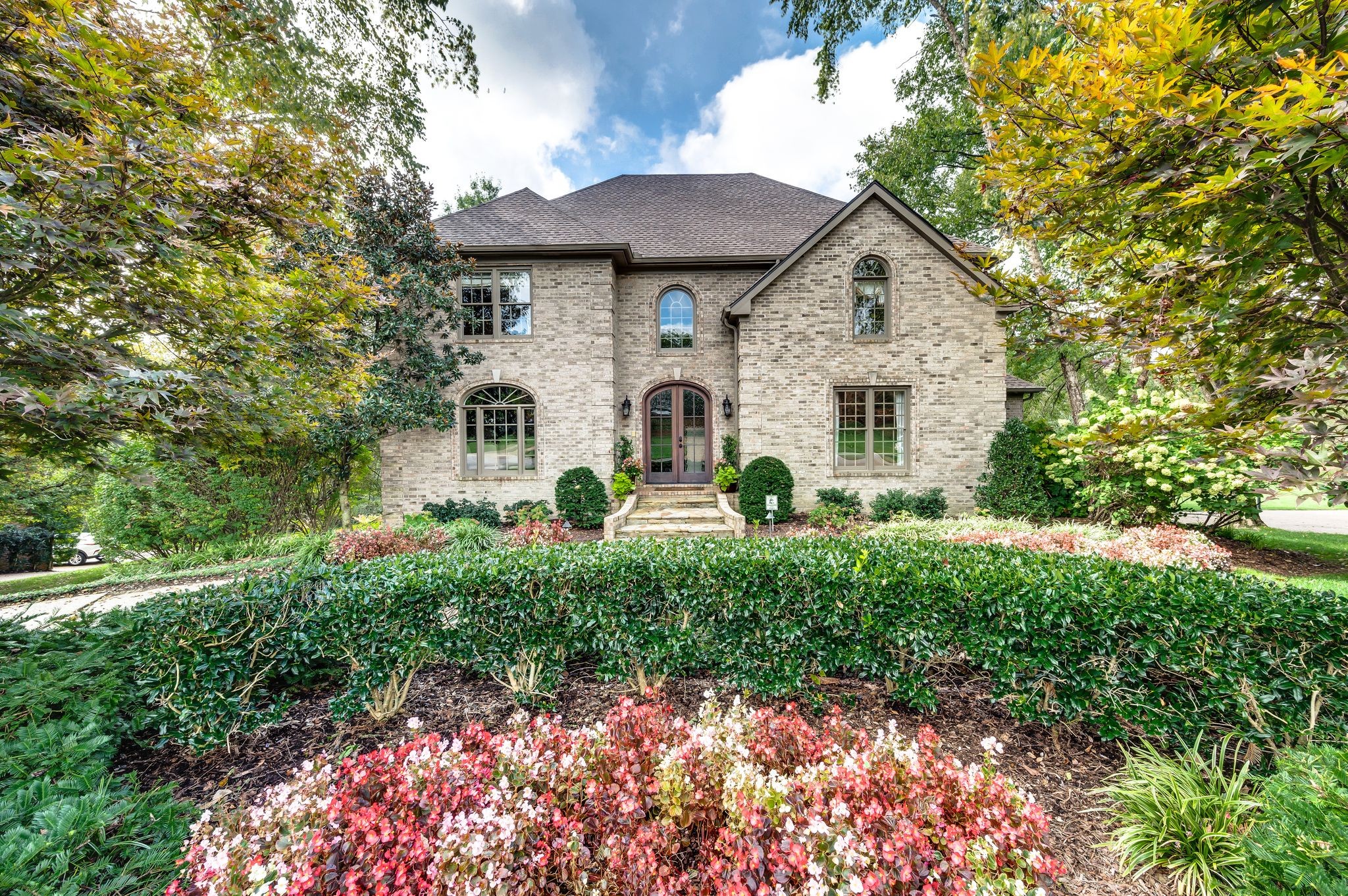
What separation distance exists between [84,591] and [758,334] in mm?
12955

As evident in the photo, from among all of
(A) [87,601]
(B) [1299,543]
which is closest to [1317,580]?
(B) [1299,543]

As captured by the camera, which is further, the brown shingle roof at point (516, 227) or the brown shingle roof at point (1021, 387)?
the brown shingle roof at point (1021, 387)

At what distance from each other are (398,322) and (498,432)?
3168 mm

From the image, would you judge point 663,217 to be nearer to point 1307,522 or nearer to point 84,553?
point 84,553

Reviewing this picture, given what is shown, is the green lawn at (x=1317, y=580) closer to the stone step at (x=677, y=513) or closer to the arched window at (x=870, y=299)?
the arched window at (x=870, y=299)

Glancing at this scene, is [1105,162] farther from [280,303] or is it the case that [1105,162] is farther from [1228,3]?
[280,303]

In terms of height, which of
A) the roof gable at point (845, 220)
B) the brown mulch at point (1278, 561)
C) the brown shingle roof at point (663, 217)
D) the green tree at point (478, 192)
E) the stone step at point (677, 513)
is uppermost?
the green tree at point (478, 192)

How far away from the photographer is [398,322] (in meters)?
9.63

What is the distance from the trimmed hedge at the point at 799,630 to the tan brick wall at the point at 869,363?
23.6ft

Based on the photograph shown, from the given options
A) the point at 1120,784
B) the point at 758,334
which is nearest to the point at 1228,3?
the point at 1120,784

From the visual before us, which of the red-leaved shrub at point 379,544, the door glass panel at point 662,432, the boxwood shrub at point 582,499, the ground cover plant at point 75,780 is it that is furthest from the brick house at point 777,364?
the ground cover plant at point 75,780

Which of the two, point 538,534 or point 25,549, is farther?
point 25,549

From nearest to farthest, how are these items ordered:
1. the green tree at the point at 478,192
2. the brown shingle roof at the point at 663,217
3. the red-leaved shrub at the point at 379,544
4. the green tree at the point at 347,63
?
the green tree at the point at 347,63 < the red-leaved shrub at the point at 379,544 < the brown shingle roof at the point at 663,217 < the green tree at the point at 478,192

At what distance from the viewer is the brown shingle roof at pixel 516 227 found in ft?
35.6
